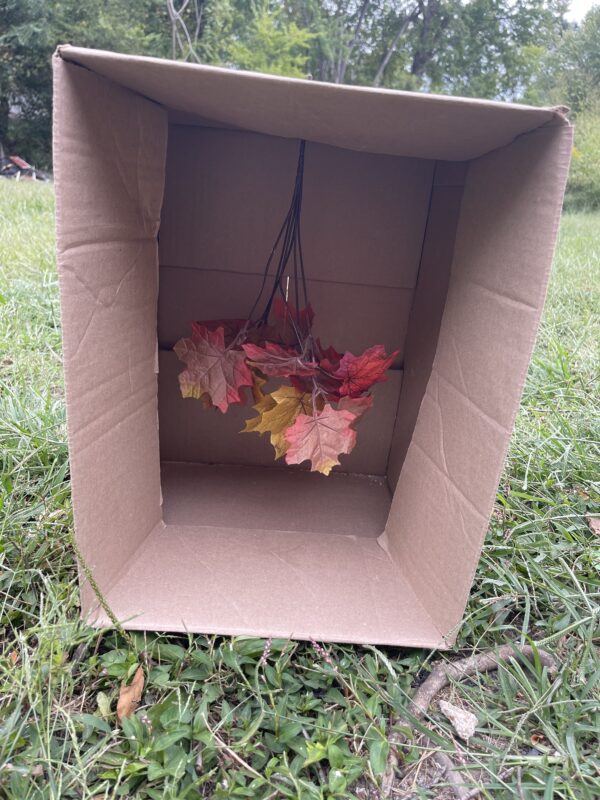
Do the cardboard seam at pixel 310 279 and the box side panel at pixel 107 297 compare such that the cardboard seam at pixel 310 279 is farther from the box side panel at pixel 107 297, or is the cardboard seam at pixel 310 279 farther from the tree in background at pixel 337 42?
the tree in background at pixel 337 42

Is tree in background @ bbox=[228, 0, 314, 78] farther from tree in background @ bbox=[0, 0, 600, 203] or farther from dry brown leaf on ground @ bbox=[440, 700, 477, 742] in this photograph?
dry brown leaf on ground @ bbox=[440, 700, 477, 742]

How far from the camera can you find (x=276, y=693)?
2.20ft

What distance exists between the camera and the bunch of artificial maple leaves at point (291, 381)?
808 millimetres

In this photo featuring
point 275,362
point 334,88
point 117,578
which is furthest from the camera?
point 275,362

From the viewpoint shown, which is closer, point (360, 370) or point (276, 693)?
point (276, 693)

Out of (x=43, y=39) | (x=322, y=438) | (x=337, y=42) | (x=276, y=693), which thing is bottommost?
(x=276, y=693)

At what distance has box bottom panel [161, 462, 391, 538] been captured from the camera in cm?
96

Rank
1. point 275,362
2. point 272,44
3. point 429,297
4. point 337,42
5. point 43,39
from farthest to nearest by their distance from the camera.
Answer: point 337,42, point 43,39, point 272,44, point 429,297, point 275,362

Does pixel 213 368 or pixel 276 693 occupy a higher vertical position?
pixel 213 368

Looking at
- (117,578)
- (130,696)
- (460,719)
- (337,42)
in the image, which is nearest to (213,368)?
(117,578)

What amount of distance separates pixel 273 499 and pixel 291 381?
0.28m

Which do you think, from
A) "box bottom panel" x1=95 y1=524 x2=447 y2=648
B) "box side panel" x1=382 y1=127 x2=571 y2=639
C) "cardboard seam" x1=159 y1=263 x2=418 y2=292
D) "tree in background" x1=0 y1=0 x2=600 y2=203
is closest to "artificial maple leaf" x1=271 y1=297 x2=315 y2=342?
"cardboard seam" x1=159 y1=263 x2=418 y2=292

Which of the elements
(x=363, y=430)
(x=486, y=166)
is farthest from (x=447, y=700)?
(x=486, y=166)

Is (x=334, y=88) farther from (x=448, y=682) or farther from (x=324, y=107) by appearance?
(x=448, y=682)
